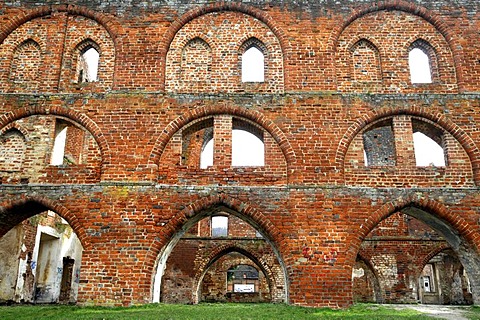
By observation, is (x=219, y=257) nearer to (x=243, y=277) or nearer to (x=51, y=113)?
(x=51, y=113)

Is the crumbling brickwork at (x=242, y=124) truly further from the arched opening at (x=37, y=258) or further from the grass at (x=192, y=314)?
the arched opening at (x=37, y=258)

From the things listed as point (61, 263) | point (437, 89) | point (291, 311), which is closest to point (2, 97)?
point (61, 263)

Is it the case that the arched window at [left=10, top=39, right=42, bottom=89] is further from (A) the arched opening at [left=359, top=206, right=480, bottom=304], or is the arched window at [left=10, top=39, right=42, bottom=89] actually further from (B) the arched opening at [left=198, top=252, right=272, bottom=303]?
(A) the arched opening at [left=359, top=206, right=480, bottom=304]

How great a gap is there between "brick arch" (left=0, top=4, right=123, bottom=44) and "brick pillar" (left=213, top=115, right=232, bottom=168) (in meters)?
3.82

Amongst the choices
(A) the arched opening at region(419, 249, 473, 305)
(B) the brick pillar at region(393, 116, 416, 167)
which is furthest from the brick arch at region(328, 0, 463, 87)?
(A) the arched opening at region(419, 249, 473, 305)

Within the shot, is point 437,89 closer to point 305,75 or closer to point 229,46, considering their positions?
point 305,75

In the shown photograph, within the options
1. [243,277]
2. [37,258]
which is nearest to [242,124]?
[37,258]

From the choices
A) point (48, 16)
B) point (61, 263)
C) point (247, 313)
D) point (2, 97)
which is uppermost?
point (48, 16)

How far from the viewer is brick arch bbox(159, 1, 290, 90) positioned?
1192 centimetres

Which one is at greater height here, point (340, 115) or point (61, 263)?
point (340, 115)

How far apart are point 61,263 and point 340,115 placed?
11706 mm

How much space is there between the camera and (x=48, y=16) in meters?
12.5

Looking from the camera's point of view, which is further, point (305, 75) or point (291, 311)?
point (305, 75)

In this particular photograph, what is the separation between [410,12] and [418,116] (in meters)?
3.23
